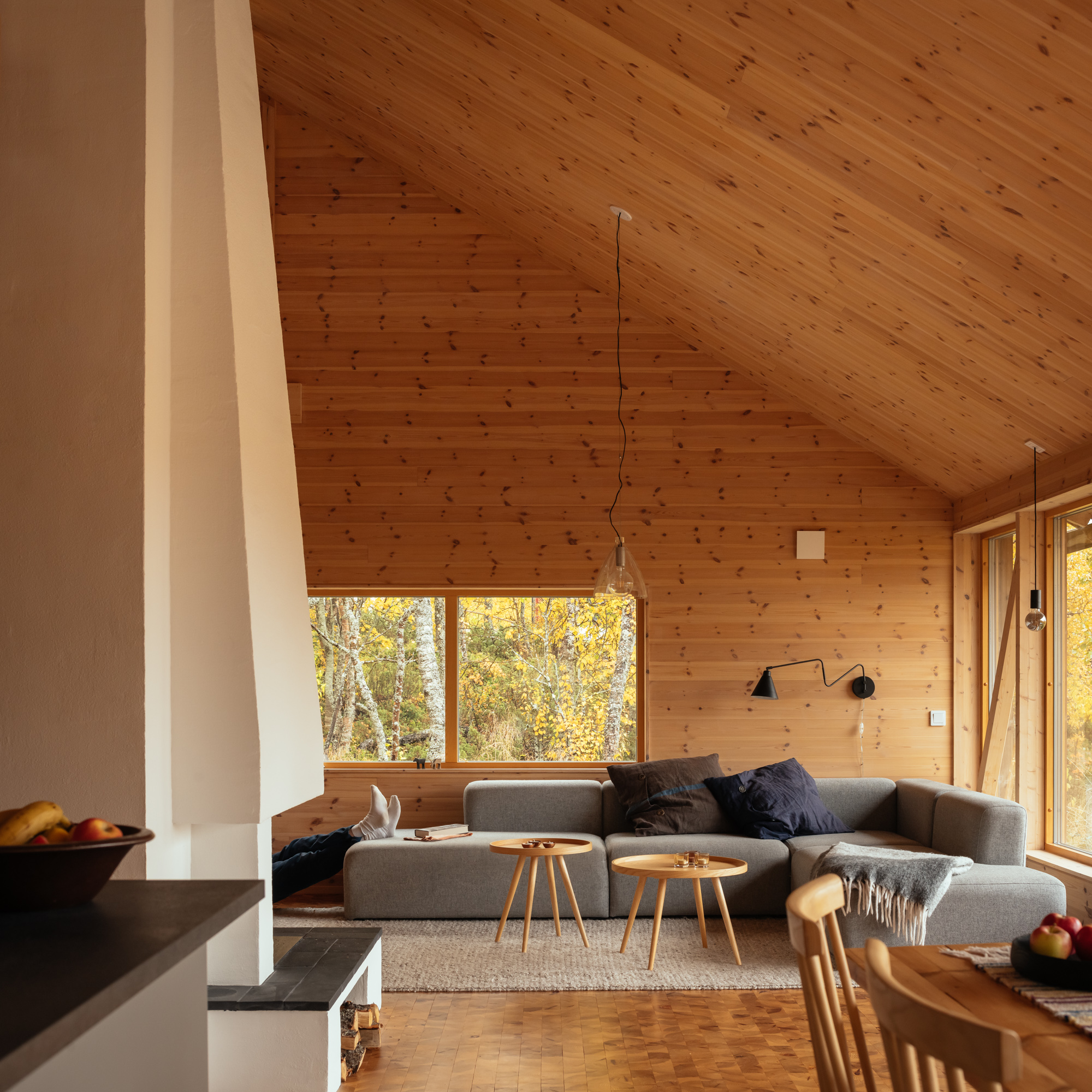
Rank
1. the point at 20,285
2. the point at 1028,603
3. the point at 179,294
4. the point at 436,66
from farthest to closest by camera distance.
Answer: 1. the point at 1028,603
2. the point at 436,66
3. the point at 179,294
4. the point at 20,285

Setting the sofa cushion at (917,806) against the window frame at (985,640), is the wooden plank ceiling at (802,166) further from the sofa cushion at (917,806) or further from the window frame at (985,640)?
the sofa cushion at (917,806)

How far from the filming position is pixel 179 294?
3.30 m

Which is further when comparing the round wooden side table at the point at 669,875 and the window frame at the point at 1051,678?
the window frame at the point at 1051,678

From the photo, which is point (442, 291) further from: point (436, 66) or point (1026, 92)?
point (1026, 92)

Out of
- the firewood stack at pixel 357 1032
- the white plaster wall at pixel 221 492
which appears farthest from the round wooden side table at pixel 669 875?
the white plaster wall at pixel 221 492

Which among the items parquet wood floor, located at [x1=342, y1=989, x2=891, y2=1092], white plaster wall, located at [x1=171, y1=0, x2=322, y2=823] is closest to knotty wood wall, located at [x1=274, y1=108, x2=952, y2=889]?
parquet wood floor, located at [x1=342, y1=989, x2=891, y2=1092]

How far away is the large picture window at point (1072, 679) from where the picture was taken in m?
5.62

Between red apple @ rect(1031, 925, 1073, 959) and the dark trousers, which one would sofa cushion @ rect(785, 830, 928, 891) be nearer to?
the dark trousers

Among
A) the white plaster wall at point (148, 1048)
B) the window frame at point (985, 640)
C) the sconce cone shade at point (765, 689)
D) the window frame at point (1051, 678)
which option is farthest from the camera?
the window frame at point (985, 640)

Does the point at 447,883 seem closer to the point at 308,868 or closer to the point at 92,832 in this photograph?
the point at 308,868

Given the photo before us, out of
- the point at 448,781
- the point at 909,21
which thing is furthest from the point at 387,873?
the point at 909,21

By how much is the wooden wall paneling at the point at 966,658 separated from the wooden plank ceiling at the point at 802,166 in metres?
0.50

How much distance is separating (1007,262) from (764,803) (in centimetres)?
337

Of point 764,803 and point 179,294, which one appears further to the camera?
point 764,803
